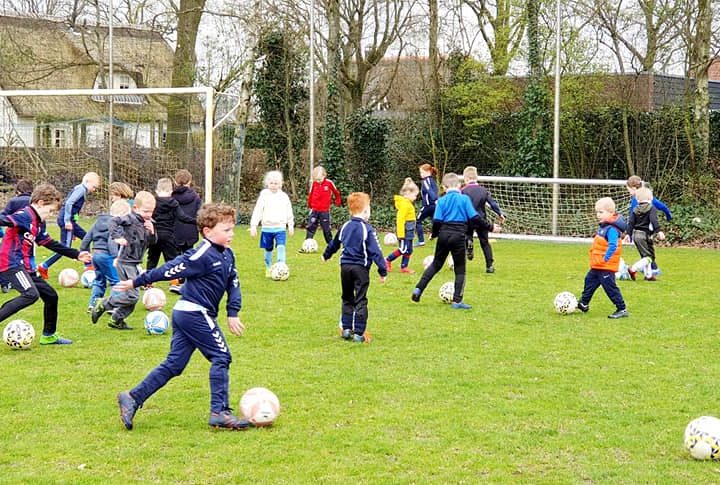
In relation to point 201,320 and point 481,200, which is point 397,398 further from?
point 481,200

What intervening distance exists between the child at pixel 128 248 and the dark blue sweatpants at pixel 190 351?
12.7 ft

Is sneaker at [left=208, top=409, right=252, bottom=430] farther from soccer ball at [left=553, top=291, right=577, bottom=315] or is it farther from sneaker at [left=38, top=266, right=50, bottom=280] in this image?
sneaker at [left=38, top=266, right=50, bottom=280]

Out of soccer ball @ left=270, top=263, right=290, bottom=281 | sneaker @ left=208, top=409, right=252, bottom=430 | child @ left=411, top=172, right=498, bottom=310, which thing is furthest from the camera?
soccer ball @ left=270, top=263, right=290, bottom=281

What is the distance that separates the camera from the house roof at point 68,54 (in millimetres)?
29266

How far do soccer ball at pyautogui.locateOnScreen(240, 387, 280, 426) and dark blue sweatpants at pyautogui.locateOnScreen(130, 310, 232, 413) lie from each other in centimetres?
15

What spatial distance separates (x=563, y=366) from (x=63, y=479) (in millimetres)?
5007

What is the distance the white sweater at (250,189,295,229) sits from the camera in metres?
15.0

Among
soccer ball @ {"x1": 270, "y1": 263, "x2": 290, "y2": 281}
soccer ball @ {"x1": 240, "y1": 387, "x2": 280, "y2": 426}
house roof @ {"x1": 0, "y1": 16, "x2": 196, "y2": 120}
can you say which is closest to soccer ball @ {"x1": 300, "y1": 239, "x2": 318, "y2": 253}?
soccer ball @ {"x1": 270, "y1": 263, "x2": 290, "y2": 281}

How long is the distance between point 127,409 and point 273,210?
26.8ft

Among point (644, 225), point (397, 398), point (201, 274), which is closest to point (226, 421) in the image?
point (201, 274)

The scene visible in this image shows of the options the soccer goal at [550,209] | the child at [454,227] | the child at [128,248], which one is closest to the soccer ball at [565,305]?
the child at [454,227]

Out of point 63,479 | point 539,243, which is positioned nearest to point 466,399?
point 63,479

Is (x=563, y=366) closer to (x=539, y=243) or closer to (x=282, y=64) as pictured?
(x=539, y=243)

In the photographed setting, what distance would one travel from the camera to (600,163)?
26.8m
